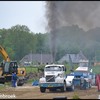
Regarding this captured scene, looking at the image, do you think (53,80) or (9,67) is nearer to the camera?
(53,80)

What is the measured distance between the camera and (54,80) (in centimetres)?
3008

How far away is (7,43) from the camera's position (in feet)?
433

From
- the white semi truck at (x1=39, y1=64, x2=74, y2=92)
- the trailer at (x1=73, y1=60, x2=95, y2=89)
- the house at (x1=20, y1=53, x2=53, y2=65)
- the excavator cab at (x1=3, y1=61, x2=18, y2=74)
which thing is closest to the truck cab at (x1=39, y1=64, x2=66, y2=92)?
the white semi truck at (x1=39, y1=64, x2=74, y2=92)

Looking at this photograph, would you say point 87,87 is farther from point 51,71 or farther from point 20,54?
point 20,54

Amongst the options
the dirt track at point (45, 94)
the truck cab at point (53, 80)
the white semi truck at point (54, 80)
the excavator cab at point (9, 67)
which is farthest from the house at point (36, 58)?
the dirt track at point (45, 94)

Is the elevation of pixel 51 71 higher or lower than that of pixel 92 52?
lower

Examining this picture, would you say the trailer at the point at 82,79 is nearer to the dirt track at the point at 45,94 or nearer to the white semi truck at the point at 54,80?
the white semi truck at the point at 54,80

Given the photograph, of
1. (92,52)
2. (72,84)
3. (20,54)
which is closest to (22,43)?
(20,54)

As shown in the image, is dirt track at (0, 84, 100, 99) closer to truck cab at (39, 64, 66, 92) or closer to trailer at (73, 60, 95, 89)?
truck cab at (39, 64, 66, 92)

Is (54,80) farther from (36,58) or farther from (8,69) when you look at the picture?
(36,58)

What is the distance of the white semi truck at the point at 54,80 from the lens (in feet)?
98.0

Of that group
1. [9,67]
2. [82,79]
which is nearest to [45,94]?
[82,79]

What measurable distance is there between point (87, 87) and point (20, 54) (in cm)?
10061

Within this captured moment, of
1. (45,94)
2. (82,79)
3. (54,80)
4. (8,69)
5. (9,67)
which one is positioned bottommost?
(45,94)
